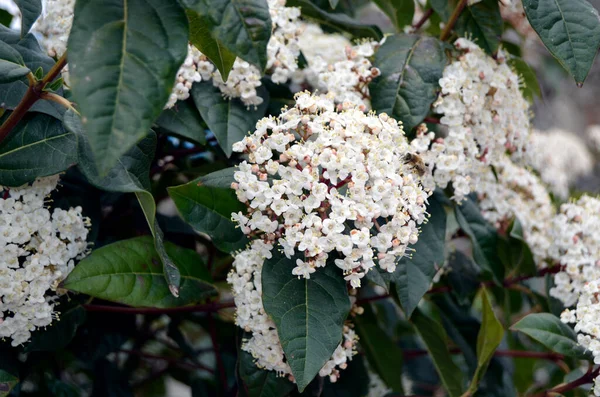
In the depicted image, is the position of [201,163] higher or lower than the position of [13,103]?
lower

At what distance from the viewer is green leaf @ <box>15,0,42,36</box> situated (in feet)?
3.93

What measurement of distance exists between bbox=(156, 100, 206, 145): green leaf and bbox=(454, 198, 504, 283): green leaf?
669mm

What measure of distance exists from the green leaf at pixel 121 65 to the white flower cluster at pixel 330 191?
320 mm

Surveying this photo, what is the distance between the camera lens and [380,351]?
5.89ft

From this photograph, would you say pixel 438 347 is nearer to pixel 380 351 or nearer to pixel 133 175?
pixel 380 351

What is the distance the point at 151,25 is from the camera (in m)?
0.94

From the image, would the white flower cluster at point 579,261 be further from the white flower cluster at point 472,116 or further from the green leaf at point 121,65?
the green leaf at point 121,65

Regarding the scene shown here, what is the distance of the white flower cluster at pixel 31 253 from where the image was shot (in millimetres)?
1203

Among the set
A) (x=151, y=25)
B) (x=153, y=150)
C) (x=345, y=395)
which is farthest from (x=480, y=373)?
(x=151, y=25)

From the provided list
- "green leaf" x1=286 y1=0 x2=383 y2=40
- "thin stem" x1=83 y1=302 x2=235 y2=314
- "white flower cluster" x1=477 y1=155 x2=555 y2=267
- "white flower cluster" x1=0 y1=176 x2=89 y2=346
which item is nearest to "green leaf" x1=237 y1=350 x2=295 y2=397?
"thin stem" x1=83 y1=302 x2=235 y2=314

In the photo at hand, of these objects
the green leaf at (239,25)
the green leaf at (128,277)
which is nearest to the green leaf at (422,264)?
the green leaf at (128,277)

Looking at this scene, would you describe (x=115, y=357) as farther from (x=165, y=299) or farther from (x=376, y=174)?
(x=376, y=174)

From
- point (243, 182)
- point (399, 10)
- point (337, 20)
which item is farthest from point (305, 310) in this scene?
point (399, 10)

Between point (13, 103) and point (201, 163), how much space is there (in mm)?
647
